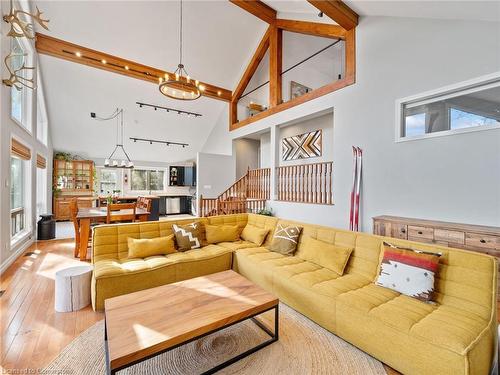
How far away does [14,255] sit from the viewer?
3.88 meters


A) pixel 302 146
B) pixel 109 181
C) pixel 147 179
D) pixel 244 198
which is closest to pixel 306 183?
pixel 302 146

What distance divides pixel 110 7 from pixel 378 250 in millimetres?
6445

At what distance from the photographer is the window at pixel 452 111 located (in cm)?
284

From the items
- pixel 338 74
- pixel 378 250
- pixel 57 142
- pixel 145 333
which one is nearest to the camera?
pixel 145 333

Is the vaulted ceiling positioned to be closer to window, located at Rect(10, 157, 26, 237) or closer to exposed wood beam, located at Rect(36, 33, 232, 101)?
exposed wood beam, located at Rect(36, 33, 232, 101)

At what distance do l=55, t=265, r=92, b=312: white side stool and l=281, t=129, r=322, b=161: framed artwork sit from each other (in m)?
5.24

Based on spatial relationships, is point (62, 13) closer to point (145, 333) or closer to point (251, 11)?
point (251, 11)

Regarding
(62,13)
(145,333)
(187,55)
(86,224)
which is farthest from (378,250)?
(62,13)

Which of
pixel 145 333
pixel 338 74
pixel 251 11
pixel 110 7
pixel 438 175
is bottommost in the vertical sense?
pixel 145 333

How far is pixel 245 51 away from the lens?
685cm

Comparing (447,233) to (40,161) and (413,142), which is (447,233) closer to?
(413,142)

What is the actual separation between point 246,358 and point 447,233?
2631 millimetres

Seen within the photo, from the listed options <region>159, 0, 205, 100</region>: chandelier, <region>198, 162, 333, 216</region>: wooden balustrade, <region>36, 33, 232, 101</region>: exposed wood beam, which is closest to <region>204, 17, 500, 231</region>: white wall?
<region>198, 162, 333, 216</region>: wooden balustrade

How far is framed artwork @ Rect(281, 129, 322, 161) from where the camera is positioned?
5.98 metres
